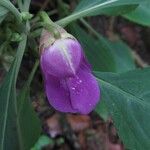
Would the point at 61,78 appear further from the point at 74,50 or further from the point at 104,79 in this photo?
the point at 104,79

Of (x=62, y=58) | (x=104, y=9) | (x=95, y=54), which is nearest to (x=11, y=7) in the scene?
(x=62, y=58)

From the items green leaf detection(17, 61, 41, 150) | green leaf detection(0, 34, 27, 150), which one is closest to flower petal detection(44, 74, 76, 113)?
green leaf detection(0, 34, 27, 150)

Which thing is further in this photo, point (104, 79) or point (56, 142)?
point (56, 142)

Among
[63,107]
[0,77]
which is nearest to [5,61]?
[0,77]

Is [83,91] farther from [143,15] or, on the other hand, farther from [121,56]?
[121,56]

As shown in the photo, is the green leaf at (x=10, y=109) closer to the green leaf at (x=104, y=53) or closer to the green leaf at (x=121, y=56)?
the green leaf at (x=104, y=53)

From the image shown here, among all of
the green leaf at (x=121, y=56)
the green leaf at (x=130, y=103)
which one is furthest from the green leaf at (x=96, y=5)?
the green leaf at (x=121, y=56)
